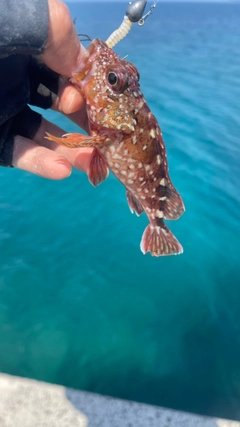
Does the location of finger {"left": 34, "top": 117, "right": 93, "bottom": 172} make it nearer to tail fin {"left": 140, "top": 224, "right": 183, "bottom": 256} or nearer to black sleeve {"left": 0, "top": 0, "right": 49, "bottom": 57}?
tail fin {"left": 140, "top": 224, "right": 183, "bottom": 256}

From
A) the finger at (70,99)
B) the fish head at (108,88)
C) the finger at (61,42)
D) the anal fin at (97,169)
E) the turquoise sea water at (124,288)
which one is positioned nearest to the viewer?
the finger at (61,42)

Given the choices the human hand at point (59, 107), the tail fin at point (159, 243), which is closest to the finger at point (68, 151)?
the human hand at point (59, 107)

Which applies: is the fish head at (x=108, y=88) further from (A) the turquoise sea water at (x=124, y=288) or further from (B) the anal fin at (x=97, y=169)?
(A) the turquoise sea water at (x=124, y=288)

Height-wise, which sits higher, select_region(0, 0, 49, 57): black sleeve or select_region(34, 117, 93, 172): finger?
select_region(0, 0, 49, 57): black sleeve

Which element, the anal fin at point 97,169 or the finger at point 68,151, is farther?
the finger at point 68,151

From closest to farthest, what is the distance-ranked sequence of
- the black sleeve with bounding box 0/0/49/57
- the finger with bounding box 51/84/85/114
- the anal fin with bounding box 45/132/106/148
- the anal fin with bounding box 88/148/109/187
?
the black sleeve with bounding box 0/0/49/57
the anal fin with bounding box 45/132/106/148
the finger with bounding box 51/84/85/114
the anal fin with bounding box 88/148/109/187

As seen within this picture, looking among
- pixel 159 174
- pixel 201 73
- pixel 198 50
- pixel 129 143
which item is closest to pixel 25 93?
pixel 129 143


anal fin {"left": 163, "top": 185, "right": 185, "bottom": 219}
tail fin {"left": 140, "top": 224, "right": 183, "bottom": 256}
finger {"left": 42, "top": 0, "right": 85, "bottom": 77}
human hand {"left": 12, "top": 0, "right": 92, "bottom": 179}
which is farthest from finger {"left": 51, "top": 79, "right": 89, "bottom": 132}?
tail fin {"left": 140, "top": 224, "right": 183, "bottom": 256}
